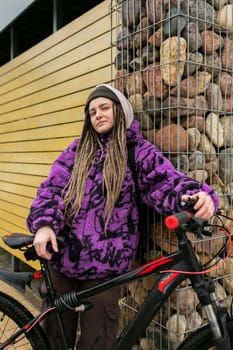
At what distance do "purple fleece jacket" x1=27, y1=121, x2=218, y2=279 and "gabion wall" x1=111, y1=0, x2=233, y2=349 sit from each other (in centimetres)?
21

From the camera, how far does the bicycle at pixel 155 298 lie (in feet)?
4.19

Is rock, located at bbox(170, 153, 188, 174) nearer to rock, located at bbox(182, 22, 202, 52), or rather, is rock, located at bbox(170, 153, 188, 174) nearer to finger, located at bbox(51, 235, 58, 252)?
rock, located at bbox(182, 22, 202, 52)

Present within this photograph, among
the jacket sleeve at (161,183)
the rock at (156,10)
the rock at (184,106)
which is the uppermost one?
the rock at (156,10)

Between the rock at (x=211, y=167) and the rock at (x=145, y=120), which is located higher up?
the rock at (x=145, y=120)

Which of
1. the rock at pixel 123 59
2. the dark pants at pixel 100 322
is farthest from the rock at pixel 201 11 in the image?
the dark pants at pixel 100 322

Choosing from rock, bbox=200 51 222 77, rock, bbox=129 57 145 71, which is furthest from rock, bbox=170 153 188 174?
rock, bbox=129 57 145 71

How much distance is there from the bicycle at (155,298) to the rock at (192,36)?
913 mm

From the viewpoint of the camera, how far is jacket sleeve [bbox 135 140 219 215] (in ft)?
4.87

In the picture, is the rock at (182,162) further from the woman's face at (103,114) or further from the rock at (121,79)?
the rock at (121,79)

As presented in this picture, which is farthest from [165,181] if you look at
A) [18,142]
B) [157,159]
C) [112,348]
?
[18,142]

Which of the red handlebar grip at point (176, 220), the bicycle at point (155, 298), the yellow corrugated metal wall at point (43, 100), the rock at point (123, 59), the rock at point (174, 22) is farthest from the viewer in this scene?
the yellow corrugated metal wall at point (43, 100)

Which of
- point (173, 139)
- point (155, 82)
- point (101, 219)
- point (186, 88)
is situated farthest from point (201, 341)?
point (155, 82)

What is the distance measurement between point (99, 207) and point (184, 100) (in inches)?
28.2

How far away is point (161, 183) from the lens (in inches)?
63.7
